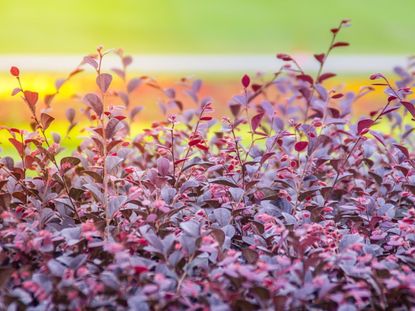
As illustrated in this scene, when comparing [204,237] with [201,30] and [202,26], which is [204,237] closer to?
[201,30]

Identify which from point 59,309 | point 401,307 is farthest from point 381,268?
point 59,309

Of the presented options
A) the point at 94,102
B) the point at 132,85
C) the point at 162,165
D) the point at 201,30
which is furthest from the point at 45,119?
the point at 201,30

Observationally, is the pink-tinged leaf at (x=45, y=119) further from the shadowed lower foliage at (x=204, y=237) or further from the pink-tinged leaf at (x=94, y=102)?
the pink-tinged leaf at (x=94, y=102)

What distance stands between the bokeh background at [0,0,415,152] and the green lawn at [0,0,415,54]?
0.02m

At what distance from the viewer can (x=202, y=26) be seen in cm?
1184

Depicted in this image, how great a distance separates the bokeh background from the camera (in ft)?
34.4

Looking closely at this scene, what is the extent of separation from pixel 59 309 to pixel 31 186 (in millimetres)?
801

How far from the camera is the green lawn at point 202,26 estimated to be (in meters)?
11.0

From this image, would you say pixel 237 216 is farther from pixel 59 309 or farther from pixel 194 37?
pixel 194 37

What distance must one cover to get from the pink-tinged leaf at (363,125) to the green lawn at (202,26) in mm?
8371

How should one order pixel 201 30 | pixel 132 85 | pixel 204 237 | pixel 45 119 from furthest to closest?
pixel 201 30 < pixel 132 85 < pixel 45 119 < pixel 204 237

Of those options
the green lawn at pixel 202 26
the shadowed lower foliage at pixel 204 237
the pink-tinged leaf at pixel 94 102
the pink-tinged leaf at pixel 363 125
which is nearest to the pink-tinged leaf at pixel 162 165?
the shadowed lower foliage at pixel 204 237

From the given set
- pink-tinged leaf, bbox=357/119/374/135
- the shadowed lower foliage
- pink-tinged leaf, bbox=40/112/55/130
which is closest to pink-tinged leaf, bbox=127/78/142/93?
the shadowed lower foliage

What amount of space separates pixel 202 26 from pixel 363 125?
9775 mm
